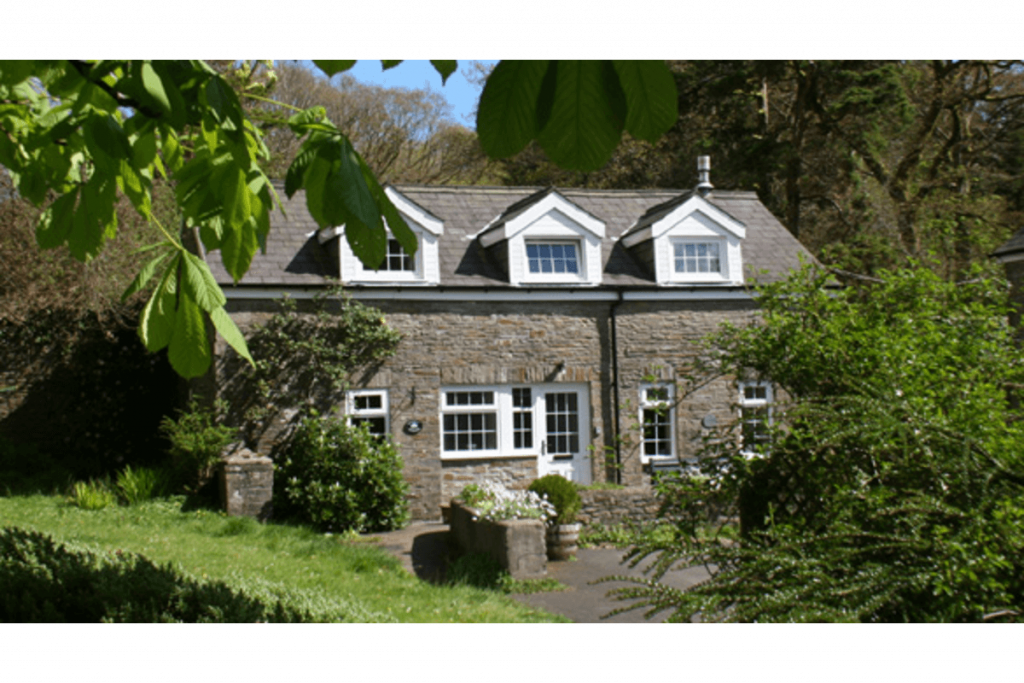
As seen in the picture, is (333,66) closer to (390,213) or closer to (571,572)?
(390,213)

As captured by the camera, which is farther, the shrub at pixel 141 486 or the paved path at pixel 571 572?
the shrub at pixel 141 486

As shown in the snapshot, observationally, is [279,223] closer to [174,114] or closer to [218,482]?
[218,482]

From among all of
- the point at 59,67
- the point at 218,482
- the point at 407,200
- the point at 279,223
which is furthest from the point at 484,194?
the point at 59,67

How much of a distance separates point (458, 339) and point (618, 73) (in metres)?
13.9

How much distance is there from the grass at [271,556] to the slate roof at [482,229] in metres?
4.15

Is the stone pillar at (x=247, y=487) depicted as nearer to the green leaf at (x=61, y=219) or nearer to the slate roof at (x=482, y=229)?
the slate roof at (x=482, y=229)

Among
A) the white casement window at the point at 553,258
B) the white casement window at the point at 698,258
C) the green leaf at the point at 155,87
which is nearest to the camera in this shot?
the green leaf at the point at 155,87

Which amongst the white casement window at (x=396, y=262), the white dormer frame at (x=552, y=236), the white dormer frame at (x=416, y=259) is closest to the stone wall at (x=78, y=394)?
the white dormer frame at (x=416, y=259)

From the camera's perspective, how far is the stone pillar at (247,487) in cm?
1261

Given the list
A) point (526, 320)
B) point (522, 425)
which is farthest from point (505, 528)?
point (526, 320)

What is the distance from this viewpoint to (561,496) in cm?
1211

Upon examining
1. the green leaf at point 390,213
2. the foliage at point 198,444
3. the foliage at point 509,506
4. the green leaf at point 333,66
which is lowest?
the foliage at point 509,506

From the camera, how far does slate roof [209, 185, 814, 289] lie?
581 inches

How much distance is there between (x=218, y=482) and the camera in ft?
43.9
